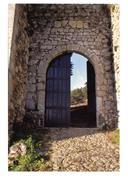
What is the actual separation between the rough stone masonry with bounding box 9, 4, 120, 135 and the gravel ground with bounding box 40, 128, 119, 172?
0.96 metres

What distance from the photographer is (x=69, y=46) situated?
7.60 m

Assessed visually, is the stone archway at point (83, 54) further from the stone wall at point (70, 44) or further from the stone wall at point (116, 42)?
the stone wall at point (116, 42)

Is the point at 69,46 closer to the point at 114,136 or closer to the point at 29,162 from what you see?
the point at 114,136

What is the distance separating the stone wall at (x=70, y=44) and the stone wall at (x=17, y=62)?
0.35m

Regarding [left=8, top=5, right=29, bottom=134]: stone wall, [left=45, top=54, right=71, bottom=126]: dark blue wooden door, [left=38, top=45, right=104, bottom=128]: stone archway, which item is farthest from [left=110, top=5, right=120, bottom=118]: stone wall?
[left=8, top=5, right=29, bottom=134]: stone wall

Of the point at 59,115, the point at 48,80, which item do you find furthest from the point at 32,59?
the point at 59,115

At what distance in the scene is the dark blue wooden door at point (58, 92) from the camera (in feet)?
24.8

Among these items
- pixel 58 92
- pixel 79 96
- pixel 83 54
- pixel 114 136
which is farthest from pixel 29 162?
pixel 79 96

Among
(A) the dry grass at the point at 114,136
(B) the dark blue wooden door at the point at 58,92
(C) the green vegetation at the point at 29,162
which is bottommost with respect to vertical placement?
(C) the green vegetation at the point at 29,162

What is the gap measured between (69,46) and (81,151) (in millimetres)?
3355

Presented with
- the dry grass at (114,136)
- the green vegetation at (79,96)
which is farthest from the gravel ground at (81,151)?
the green vegetation at (79,96)

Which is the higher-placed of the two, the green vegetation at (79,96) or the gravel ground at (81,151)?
the green vegetation at (79,96)
